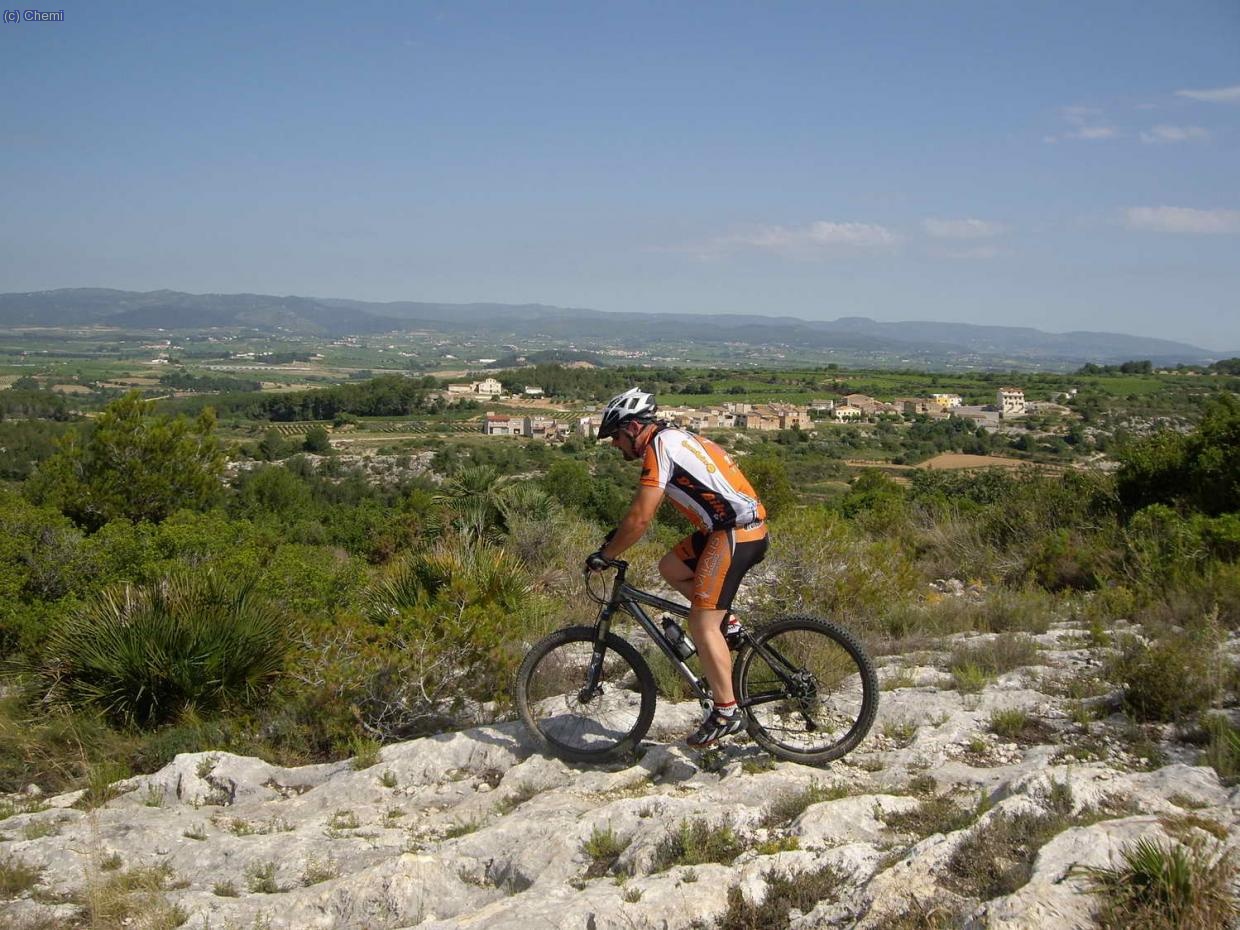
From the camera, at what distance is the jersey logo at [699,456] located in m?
4.30

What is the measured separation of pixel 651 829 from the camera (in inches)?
145

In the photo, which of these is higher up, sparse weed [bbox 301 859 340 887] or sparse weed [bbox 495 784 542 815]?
sparse weed [bbox 495 784 542 815]

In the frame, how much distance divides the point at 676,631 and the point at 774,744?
0.76 meters

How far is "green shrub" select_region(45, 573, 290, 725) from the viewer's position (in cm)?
584

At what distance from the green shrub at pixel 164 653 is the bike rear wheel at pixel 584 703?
2.18 meters

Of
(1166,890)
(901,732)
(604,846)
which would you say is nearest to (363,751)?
(604,846)

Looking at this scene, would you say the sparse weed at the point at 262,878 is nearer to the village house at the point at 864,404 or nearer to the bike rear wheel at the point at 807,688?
the bike rear wheel at the point at 807,688

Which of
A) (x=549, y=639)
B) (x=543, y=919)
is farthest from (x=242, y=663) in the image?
(x=543, y=919)

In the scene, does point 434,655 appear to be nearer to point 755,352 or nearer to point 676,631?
point 676,631

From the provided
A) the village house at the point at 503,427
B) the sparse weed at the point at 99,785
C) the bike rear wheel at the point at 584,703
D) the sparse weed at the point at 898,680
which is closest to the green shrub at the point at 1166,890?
the bike rear wheel at the point at 584,703

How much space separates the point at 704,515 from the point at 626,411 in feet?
2.15

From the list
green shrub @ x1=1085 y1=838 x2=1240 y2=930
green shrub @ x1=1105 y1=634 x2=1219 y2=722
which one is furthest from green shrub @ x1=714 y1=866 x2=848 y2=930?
green shrub @ x1=1105 y1=634 x2=1219 y2=722

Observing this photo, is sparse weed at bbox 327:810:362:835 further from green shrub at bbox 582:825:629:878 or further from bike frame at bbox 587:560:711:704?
bike frame at bbox 587:560:711:704

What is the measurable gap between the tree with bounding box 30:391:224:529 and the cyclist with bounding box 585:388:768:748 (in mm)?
15487
